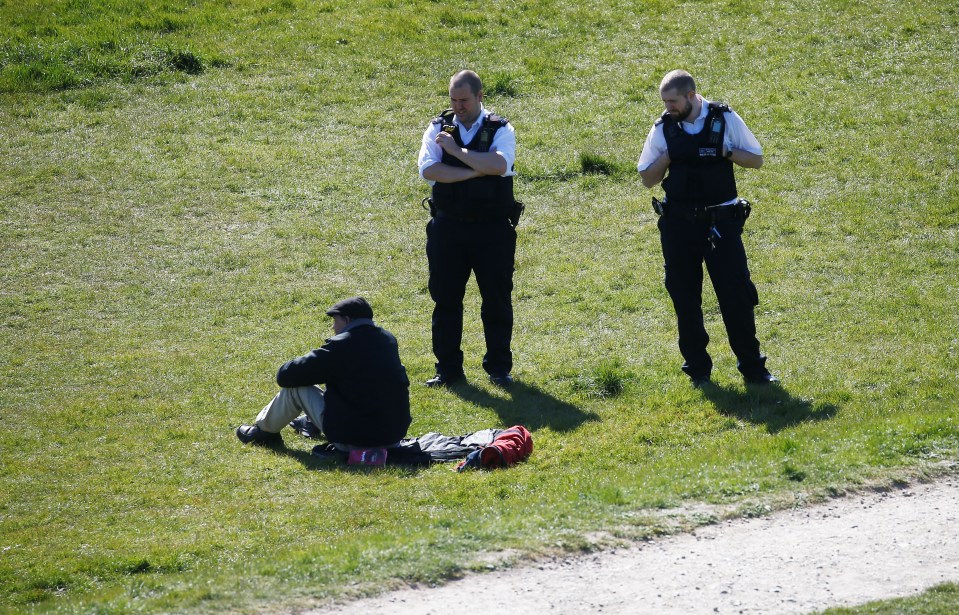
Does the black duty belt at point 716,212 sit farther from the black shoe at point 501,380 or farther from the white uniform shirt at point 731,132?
the black shoe at point 501,380

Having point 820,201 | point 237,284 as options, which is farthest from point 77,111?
point 820,201

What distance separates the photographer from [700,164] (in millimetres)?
9133

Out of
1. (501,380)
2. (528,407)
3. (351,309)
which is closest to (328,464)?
(351,309)

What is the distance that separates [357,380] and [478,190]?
220 centimetres

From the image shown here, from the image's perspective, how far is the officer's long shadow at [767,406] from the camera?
9008mm

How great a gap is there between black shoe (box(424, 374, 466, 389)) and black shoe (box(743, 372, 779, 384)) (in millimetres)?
2634

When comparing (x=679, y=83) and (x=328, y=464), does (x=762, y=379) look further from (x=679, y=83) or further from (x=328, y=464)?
(x=328, y=464)

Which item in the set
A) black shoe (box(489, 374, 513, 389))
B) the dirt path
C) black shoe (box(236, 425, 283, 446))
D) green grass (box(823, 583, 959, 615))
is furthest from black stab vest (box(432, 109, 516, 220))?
green grass (box(823, 583, 959, 615))

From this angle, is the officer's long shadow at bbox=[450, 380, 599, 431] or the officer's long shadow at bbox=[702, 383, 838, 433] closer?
the officer's long shadow at bbox=[702, 383, 838, 433]

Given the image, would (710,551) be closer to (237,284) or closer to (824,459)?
(824,459)

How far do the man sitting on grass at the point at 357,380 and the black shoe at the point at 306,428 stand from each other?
0.42m

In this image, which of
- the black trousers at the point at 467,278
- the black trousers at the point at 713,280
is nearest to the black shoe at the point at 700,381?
the black trousers at the point at 713,280

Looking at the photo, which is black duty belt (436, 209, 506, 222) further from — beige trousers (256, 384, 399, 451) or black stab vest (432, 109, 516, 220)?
beige trousers (256, 384, 399, 451)

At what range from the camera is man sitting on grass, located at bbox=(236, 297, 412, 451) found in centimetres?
863
